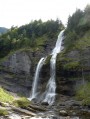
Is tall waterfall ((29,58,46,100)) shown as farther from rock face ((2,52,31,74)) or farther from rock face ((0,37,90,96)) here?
rock face ((2,52,31,74))

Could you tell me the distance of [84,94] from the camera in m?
68.2

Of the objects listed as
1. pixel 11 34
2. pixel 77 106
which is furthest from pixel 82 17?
pixel 77 106

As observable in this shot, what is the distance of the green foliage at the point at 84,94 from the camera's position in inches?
2496

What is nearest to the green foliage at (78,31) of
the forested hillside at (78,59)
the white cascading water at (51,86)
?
the forested hillside at (78,59)

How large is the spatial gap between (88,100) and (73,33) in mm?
30213

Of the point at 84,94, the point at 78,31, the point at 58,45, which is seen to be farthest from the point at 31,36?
the point at 84,94

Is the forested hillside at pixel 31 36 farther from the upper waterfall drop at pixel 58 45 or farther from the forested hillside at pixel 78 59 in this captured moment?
the forested hillside at pixel 78 59

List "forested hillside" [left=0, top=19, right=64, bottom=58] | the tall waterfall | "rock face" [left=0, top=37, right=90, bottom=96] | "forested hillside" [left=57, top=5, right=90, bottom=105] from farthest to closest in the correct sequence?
"forested hillside" [left=0, top=19, right=64, bottom=58]
the tall waterfall
"rock face" [left=0, top=37, right=90, bottom=96]
"forested hillside" [left=57, top=5, right=90, bottom=105]

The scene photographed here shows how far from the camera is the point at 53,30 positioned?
362 feet

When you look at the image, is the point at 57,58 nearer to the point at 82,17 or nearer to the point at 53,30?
the point at 82,17

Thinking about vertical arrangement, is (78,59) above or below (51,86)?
above

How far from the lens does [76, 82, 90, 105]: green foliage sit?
208 ft

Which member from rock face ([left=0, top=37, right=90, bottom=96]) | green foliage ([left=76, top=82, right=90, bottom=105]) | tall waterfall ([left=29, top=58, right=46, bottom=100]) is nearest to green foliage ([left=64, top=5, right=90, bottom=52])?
rock face ([left=0, top=37, right=90, bottom=96])

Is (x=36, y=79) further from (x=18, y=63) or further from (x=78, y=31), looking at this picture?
(x=78, y=31)
